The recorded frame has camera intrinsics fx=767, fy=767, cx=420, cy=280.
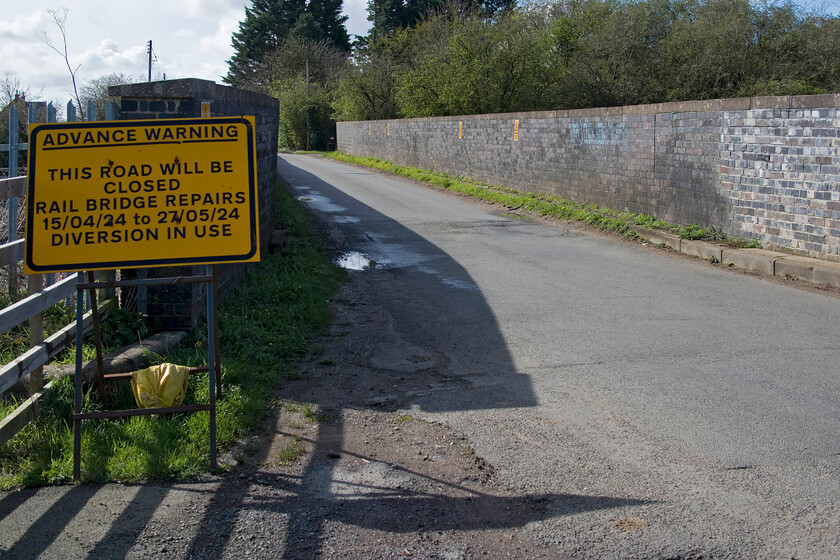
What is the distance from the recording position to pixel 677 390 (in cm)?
535

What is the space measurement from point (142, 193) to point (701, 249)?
8.75 meters

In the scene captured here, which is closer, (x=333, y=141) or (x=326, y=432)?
(x=326, y=432)

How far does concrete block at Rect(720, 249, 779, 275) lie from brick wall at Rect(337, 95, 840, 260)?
44cm

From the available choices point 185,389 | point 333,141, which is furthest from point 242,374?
point 333,141

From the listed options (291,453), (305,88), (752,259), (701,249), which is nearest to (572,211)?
(701,249)

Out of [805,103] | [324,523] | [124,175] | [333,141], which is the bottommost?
[324,523]

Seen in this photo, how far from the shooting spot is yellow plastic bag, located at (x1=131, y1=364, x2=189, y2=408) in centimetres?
465

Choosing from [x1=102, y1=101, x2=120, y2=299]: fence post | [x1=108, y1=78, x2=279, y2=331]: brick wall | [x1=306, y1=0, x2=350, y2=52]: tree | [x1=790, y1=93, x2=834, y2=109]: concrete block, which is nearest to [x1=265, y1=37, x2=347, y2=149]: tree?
[x1=306, y1=0, x2=350, y2=52]: tree

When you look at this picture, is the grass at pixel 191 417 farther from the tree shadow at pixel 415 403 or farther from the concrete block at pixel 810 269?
the concrete block at pixel 810 269

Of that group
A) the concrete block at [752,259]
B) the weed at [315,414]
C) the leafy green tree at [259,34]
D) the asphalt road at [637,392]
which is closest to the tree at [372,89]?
the leafy green tree at [259,34]

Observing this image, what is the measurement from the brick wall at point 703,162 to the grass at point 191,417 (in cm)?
654

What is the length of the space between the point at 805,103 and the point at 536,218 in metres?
6.18

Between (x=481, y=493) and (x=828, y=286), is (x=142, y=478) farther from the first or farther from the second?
(x=828, y=286)

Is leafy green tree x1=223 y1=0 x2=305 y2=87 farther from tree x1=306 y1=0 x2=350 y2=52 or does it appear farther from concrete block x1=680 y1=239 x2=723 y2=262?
concrete block x1=680 y1=239 x2=723 y2=262
